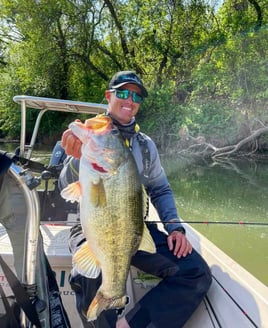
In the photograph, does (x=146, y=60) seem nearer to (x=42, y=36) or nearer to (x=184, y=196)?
(x=42, y=36)

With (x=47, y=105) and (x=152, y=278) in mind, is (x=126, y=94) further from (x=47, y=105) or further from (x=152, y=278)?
(x=47, y=105)

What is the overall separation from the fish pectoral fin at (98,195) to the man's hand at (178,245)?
2.04ft

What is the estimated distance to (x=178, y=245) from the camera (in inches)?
66.6

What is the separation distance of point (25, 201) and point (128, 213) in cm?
45

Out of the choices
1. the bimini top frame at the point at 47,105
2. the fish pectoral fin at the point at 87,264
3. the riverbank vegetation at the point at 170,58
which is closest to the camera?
the fish pectoral fin at the point at 87,264

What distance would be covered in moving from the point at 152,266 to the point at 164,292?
13cm

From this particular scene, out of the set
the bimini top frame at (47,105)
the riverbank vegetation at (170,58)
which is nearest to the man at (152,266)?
the bimini top frame at (47,105)

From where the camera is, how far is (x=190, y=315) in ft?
5.23

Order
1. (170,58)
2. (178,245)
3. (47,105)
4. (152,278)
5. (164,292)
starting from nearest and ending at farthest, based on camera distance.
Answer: (164,292), (178,245), (152,278), (47,105), (170,58)

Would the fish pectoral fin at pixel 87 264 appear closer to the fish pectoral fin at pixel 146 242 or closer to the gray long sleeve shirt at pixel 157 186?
the fish pectoral fin at pixel 146 242

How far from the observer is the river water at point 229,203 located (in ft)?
13.9

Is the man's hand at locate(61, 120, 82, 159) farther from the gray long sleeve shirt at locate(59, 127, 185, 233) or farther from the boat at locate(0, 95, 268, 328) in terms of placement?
the gray long sleeve shirt at locate(59, 127, 185, 233)

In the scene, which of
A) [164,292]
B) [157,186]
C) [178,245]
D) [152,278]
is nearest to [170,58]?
[157,186]

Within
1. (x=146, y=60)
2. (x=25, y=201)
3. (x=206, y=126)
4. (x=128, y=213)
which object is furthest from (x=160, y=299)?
(x=146, y=60)
